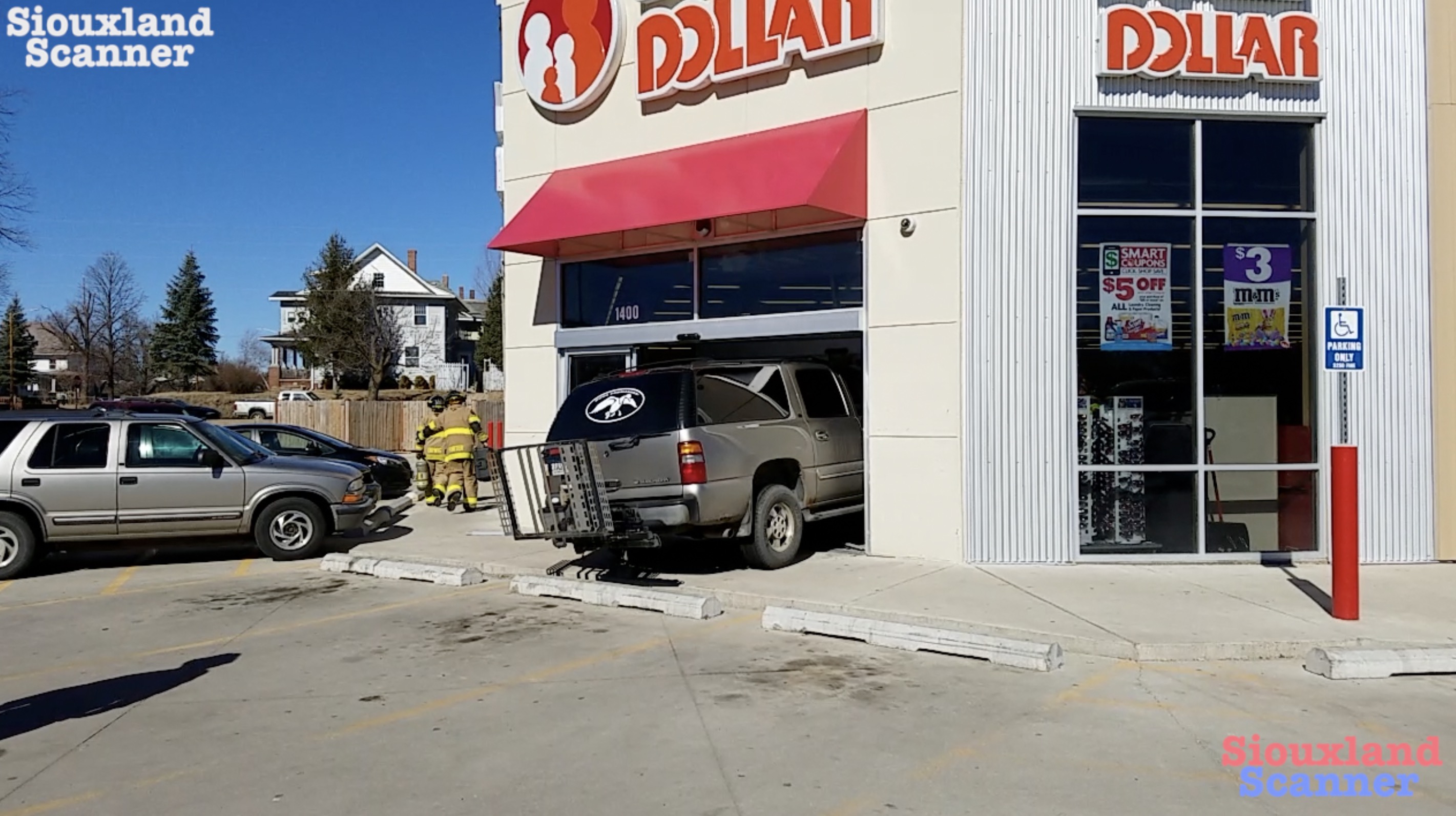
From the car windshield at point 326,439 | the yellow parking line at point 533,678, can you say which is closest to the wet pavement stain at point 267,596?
the yellow parking line at point 533,678

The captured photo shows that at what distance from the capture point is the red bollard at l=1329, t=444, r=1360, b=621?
7.90 m

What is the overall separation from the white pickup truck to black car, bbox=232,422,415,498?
23537mm

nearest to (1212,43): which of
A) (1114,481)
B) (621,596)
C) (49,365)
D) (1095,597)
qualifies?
(1114,481)

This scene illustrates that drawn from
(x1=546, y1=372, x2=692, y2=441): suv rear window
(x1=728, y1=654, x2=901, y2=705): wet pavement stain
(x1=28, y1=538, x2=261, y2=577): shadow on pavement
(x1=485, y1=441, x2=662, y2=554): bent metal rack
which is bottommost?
(x1=728, y1=654, x2=901, y2=705): wet pavement stain

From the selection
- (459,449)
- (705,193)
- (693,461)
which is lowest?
(459,449)

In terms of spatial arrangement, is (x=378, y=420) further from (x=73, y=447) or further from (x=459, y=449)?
(x=73, y=447)

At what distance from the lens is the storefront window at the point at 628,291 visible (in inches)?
507

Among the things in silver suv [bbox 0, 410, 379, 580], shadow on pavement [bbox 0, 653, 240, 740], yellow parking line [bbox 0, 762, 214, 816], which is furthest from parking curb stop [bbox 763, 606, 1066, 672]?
silver suv [bbox 0, 410, 379, 580]

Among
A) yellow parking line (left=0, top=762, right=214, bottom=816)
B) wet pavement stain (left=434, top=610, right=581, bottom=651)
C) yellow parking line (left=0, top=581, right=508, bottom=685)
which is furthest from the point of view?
wet pavement stain (left=434, top=610, right=581, bottom=651)

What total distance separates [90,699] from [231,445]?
626 centimetres

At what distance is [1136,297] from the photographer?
10641mm

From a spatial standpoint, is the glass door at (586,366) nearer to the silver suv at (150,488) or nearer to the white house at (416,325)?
the silver suv at (150,488)

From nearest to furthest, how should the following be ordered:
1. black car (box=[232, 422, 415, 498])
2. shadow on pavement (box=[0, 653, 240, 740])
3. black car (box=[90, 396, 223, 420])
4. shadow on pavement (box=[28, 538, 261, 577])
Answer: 1. shadow on pavement (box=[0, 653, 240, 740])
2. shadow on pavement (box=[28, 538, 261, 577])
3. black car (box=[232, 422, 415, 498])
4. black car (box=[90, 396, 223, 420])

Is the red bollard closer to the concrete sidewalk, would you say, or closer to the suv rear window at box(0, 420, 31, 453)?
the concrete sidewalk
